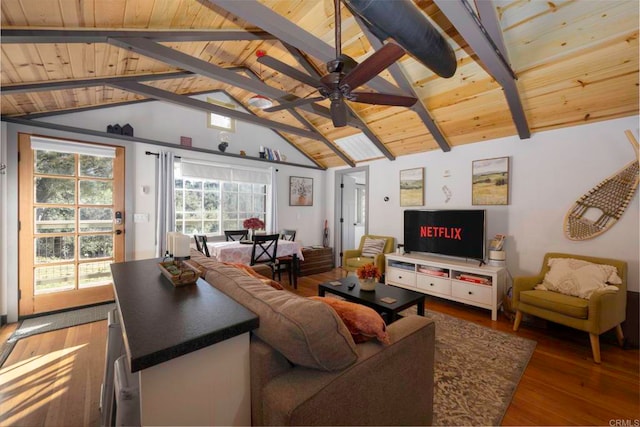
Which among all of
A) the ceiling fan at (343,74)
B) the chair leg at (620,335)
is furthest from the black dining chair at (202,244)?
the chair leg at (620,335)

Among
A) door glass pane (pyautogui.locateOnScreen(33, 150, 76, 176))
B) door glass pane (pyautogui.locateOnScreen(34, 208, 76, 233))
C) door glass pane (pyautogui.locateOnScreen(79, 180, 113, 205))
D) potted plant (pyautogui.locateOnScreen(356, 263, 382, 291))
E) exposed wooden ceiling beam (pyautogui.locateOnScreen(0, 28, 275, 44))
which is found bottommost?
potted plant (pyautogui.locateOnScreen(356, 263, 382, 291))

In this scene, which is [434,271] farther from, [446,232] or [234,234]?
[234,234]

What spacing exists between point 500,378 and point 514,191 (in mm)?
2447

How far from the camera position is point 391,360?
1.20m

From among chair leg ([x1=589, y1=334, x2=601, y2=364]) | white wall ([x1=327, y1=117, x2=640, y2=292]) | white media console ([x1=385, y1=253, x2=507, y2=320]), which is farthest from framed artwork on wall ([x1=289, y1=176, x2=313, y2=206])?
chair leg ([x1=589, y1=334, x2=601, y2=364])

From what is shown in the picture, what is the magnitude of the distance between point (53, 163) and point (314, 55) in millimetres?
3359

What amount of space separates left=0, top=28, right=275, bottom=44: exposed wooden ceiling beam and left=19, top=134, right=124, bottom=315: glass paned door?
2001 mm

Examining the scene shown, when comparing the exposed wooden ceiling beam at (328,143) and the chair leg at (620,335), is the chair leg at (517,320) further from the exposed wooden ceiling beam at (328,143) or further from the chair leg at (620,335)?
the exposed wooden ceiling beam at (328,143)

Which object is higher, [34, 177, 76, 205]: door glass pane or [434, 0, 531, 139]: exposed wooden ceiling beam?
[434, 0, 531, 139]: exposed wooden ceiling beam

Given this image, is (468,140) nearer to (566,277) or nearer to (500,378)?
(566,277)

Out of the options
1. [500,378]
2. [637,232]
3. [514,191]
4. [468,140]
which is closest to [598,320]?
[500,378]

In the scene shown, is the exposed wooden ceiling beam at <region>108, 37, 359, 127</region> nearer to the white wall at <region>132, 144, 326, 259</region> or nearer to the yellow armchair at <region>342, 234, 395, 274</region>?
the white wall at <region>132, 144, 326, 259</region>

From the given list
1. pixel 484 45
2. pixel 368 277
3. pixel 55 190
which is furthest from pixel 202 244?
pixel 484 45

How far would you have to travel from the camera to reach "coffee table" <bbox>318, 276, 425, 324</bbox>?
2355mm
